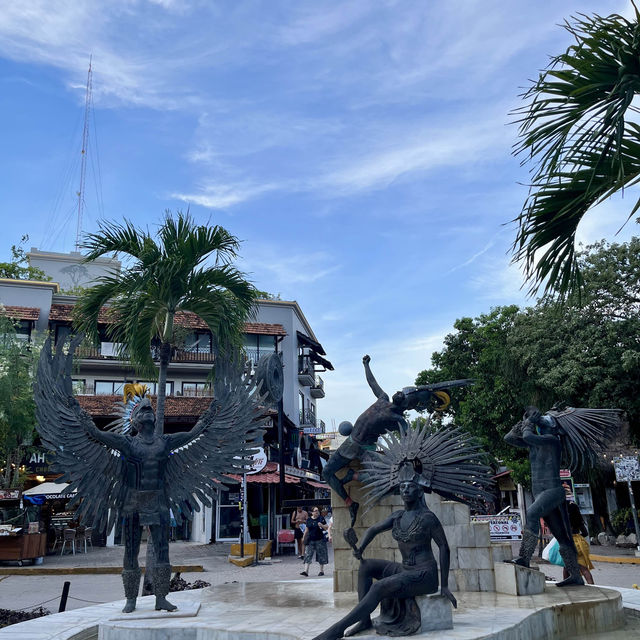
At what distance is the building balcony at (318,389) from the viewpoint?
136 feet

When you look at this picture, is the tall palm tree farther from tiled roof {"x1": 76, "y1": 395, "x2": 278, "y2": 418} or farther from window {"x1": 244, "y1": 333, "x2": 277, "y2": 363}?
window {"x1": 244, "y1": 333, "x2": 277, "y2": 363}

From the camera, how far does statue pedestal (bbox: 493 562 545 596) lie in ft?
24.7

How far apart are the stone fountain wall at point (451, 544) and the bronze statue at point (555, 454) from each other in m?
0.44

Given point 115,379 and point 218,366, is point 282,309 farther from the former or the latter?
point 218,366

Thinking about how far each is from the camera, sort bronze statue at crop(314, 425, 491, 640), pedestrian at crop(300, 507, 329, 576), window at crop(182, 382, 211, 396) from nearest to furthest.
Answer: bronze statue at crop(314, 425, 491, 640)
pedestrian at crop(300, 507, 329, 576)
window at crop(182, 382, 211, 396)

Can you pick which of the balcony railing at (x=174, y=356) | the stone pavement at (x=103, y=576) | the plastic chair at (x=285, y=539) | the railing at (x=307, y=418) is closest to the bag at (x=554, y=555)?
the stone pavement at (x=103, y=576)

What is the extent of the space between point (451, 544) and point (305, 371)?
28633mm

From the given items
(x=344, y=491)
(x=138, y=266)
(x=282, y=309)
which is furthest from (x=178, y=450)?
(x=282, y=309)

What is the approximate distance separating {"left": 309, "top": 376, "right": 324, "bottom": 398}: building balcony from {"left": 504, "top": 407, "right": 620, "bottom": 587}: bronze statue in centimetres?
3199

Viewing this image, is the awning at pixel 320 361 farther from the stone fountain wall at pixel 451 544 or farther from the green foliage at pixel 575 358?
the stone fountain wall at pixel 451 544

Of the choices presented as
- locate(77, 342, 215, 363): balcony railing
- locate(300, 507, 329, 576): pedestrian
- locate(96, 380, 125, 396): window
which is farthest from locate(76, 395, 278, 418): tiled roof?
locate(300, 507, 329, 576): pedestrian

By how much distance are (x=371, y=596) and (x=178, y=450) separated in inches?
132

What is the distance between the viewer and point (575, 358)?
2192cm

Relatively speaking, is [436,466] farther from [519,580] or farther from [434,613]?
[519,580]
